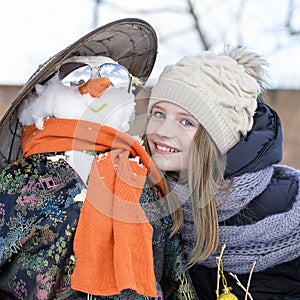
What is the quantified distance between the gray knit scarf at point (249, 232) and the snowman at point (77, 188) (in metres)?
0.21

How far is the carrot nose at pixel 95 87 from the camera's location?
1582 mm

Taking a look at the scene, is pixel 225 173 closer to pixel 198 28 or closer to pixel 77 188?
pixel 77 188

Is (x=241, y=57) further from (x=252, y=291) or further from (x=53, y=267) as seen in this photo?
(x=53, y=267)

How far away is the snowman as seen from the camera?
4.89ft

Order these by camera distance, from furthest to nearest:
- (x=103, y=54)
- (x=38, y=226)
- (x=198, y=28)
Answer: (x=198, y=28) < (x=103, y=54) < (x=38, y=226)

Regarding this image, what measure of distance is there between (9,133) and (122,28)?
44 cm

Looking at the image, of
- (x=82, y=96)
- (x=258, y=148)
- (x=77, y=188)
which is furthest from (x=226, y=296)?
(x=82, y=96)

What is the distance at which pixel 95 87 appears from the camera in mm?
1581

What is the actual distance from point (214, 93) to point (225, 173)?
9.8 inches

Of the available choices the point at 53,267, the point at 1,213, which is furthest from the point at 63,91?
the point at 53,267

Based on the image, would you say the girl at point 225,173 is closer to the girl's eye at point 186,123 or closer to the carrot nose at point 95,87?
the girl's eye at point 186,123

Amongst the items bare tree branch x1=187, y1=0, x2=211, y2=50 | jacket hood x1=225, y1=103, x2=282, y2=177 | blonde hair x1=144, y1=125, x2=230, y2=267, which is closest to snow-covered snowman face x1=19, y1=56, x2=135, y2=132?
blonde hair x1=144, y1=125, x2=230, y2=267

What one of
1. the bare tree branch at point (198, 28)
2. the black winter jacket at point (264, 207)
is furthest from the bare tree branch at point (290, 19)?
the black winter jacket at point (264, 207)

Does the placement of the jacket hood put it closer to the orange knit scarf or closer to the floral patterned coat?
the orange knit scarf
